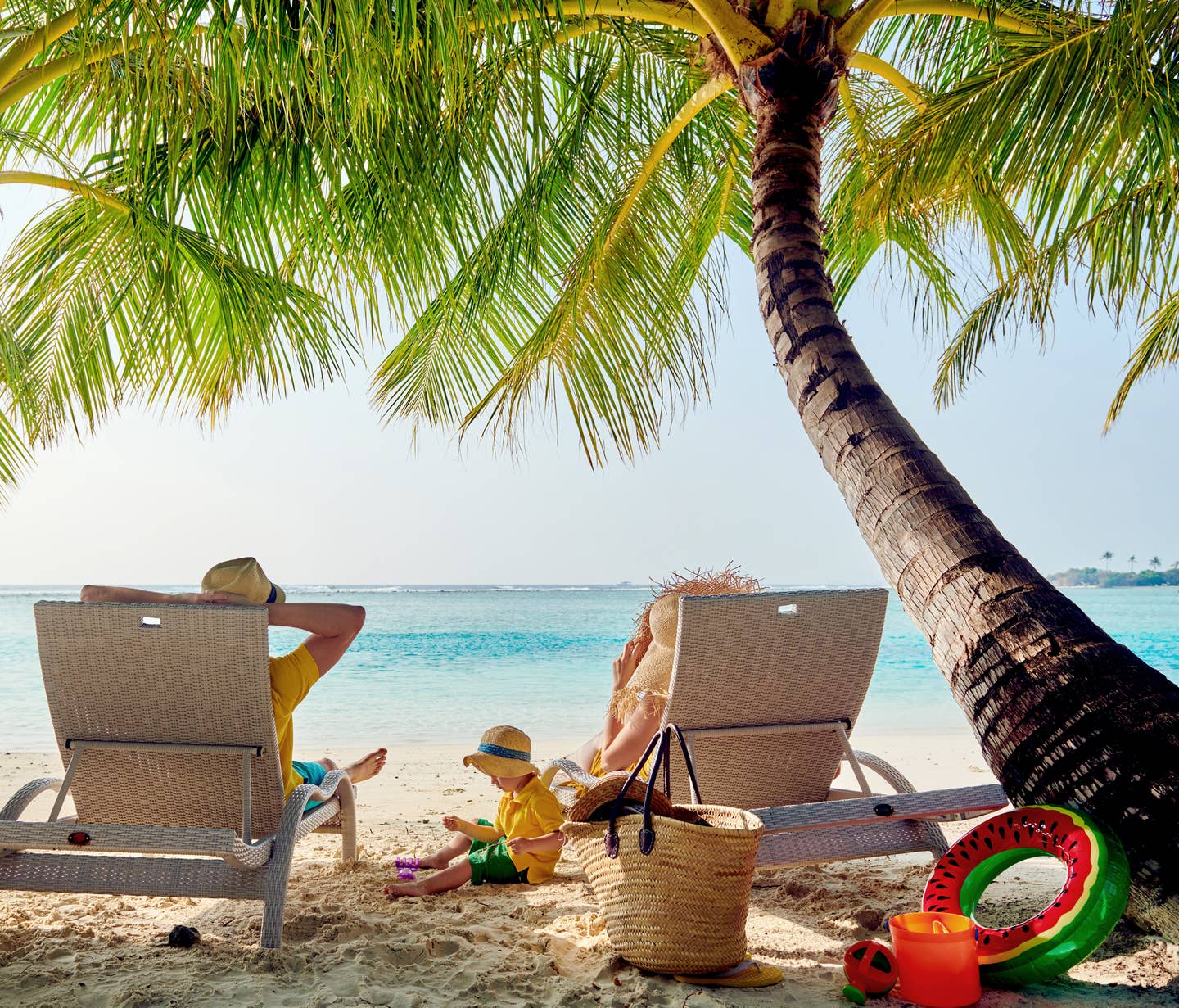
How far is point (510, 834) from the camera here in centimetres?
293

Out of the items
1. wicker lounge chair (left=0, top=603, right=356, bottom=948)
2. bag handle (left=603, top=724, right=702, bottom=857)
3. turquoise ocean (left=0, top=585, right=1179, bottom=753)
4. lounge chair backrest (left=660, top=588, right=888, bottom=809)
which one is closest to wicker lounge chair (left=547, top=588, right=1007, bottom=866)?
lounge chair backrest (left=660, top=588, right=888, bottom=809)

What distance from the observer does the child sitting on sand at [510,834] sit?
280cm

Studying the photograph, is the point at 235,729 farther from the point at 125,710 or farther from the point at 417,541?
the point at 417,541

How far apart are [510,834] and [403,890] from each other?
362 millimetres

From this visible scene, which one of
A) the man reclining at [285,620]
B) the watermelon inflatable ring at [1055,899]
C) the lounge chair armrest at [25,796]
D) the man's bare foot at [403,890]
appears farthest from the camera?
the man's bare foot at [403,890]

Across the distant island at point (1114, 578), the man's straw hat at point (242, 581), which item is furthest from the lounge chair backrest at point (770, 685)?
the distant island at point (1114, 578)

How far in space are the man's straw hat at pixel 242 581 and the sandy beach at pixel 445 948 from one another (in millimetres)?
883

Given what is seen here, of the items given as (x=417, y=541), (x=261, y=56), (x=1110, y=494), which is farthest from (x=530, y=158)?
(x=1110, y=494)

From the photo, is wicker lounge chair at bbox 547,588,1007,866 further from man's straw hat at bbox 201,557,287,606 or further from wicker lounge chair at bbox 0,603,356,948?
man's straw hat at bbox 201,557,287,606

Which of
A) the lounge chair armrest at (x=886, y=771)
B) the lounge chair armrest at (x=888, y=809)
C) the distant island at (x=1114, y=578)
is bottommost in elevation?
the distant island at (x=1114, y=578)

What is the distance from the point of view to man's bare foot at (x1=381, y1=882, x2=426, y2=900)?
9.07 ft

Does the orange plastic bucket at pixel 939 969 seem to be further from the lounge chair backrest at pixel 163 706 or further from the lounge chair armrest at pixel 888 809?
the lounge chair backrest at pixel 163 706

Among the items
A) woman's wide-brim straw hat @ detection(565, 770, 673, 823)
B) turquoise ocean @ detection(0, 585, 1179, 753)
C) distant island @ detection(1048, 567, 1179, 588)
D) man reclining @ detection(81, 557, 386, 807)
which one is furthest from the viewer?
distant island @ detection(1048, 567, 1179, 588)

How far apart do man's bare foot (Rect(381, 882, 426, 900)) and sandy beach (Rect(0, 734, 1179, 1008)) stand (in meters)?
0.03
